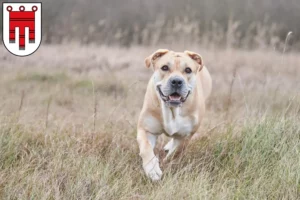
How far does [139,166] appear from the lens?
4723mm

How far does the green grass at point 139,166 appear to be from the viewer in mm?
4168

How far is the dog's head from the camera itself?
4.66 meters

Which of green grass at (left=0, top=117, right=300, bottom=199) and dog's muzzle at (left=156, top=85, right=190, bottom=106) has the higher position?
dog's muzzle at (left=156, top=85, right=190, bottom=106)

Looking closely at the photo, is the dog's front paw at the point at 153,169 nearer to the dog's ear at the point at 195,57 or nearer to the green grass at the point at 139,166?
the green grass at the point at 139,166

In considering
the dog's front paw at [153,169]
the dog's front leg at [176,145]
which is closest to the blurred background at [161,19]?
the dog's front leg at [176,145]

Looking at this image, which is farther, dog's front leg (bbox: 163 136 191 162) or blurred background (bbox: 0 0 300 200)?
dog's front leg (bbox: 163 136 191 162)

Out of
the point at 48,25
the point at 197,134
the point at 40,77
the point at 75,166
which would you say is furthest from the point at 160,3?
the point at 75,166

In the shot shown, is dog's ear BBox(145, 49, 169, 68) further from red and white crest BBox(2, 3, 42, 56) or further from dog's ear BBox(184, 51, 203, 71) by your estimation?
red and white crest BBox(2, 3, 42, 56)

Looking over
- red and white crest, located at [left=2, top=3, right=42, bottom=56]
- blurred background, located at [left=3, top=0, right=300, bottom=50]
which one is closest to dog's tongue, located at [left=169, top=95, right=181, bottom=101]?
red and white crest, located at [left=2, top=3, right=42, bottom=56]

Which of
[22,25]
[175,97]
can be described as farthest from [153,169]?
[22,25]

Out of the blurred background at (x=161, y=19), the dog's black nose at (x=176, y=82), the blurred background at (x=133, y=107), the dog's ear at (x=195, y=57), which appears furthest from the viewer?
the blurred background at (x=161, y=19)

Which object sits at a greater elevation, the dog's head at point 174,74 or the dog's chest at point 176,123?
the dog's head at point 174,74

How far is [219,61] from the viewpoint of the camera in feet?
37.9

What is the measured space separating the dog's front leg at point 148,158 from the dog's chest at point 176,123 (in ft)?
0.69
